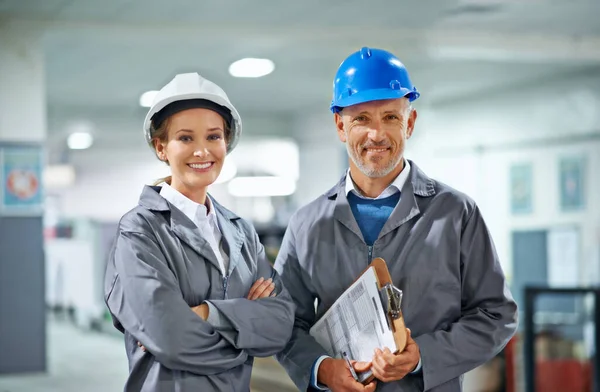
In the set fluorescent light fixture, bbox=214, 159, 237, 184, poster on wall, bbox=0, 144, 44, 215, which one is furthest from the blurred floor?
fluorescent light fixture, bbox=214, 159, 237, 184

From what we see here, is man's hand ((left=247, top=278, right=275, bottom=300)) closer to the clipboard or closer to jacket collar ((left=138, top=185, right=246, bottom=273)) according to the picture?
jacket collar ((left=138, top=185, right=246, bottom=273))

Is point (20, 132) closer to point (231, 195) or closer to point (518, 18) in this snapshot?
point (518, 18)

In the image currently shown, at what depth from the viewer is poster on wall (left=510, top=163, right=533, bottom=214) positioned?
28.2 ft

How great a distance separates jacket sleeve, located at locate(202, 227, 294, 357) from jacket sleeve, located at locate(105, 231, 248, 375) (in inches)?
1.1

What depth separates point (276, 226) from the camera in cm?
820

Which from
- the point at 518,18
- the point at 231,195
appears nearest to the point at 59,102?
the point at 518,18

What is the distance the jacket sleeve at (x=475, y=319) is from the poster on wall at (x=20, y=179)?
482 centimetres

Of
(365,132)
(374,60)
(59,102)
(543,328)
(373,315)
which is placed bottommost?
(543,328)

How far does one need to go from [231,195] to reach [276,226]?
8.86 metres

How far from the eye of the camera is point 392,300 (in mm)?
1679

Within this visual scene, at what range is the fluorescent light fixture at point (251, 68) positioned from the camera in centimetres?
757

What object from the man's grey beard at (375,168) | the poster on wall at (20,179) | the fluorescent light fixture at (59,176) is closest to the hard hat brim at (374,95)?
the man's grey beard at (375,168)

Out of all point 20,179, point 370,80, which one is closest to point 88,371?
point 20,179

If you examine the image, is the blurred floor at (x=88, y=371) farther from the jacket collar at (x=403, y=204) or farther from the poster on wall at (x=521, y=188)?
the poster on wall at (x=521, y=188)
